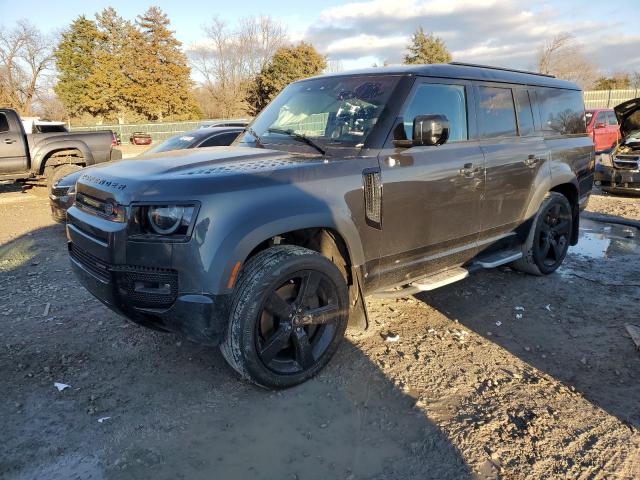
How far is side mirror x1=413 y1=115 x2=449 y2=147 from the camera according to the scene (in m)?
3.45

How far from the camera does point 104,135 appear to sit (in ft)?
36.9

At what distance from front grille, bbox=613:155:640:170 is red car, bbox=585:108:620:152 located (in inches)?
220

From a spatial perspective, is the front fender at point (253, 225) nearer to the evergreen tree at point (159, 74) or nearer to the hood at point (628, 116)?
the hood at point (628, 116)

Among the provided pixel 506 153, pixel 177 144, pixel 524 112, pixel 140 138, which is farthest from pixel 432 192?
pixel 140 138

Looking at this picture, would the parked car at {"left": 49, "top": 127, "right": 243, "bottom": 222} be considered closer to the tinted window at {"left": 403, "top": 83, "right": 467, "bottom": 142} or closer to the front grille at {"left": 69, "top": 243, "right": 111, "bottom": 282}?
the front grille at {"left": 69, "top": 243, "right": 111, "bottom": 282}

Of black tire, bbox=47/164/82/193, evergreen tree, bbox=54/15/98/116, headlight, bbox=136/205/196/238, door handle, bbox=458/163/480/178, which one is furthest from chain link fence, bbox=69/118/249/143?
headlight, bbox=136/205/196/238

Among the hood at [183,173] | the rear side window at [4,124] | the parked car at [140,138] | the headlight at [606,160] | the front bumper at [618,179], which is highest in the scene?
the parked car at [140,138]

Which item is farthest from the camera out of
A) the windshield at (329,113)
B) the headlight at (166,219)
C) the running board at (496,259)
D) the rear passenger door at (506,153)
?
the running board at (496,259)

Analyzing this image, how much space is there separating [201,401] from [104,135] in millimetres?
9688

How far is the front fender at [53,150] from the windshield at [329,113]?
7.96m

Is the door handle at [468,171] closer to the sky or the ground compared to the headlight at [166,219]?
closer to the sky

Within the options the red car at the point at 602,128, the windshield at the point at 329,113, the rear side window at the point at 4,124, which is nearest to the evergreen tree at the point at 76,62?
the rear side window at the point at 4,124

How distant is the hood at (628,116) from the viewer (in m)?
10.4

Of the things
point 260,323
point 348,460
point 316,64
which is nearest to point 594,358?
point 348,460
